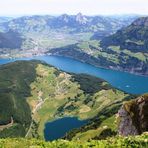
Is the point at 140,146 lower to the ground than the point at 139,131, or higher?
higher

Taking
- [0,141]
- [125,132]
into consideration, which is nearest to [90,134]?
[125,132]

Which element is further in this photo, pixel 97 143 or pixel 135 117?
pixel 135 117

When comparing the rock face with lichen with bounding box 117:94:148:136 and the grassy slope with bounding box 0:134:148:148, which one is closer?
the grassy slope with bounding box 0:134:148:148

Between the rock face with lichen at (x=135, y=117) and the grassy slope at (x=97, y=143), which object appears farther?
the rock face with lichen at (x=135, y=117)

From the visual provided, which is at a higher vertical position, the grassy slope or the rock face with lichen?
the grassy slope

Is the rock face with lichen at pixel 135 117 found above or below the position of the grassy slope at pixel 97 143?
below

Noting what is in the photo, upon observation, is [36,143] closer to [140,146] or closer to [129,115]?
[140,146]

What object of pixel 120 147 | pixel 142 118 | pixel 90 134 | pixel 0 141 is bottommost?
pixel 90 134

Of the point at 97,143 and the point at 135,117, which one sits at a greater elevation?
the point at 97,143
